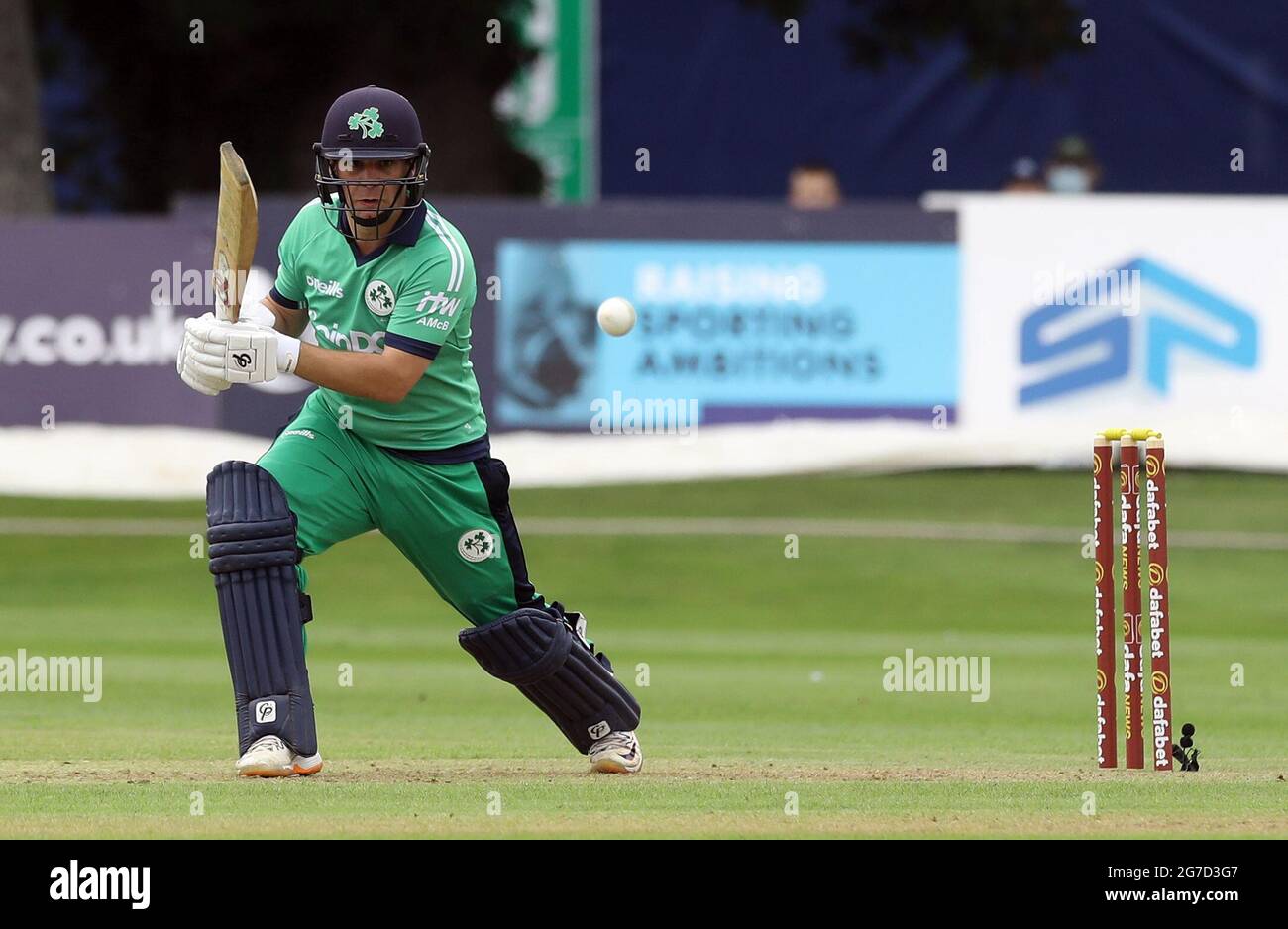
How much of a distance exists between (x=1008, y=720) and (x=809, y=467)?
7.50m

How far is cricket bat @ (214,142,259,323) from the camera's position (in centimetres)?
734

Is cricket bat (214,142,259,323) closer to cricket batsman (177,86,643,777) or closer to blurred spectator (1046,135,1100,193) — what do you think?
cricket batsman (177,86,643,777)

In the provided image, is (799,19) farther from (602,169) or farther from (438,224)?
(438,224)

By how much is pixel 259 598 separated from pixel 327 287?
37.6 inches

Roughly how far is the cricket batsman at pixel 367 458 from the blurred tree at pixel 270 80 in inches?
546

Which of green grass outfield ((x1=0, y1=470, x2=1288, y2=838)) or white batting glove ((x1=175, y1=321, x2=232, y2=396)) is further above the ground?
white batting glove ((x1=175, y1=321, x2=232, y2=396))

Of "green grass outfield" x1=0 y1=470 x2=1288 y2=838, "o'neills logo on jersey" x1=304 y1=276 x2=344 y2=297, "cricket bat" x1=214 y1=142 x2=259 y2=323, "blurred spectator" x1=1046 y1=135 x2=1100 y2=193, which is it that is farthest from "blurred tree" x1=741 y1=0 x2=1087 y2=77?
"cricket bat" x1=214 y1=142 x2=259 y2=323

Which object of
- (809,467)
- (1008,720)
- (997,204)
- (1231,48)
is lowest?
(1008,720)

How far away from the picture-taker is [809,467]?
1827 cm

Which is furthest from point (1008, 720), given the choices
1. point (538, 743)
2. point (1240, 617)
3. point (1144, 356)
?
point (1144, 356)

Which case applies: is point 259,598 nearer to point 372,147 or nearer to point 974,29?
point 372,147

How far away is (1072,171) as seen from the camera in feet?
66.5

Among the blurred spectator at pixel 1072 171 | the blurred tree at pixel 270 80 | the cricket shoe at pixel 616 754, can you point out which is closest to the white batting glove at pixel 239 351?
the cricket shoe at pixel 616 754

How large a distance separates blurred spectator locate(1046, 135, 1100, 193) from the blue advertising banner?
2.70 meters
